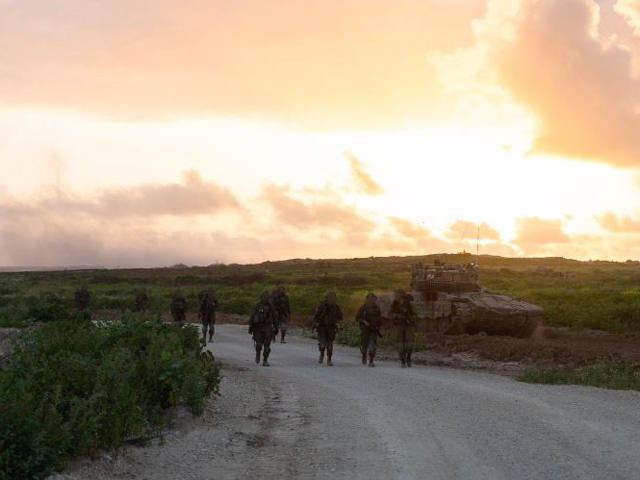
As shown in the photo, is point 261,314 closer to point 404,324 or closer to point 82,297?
point 404,324

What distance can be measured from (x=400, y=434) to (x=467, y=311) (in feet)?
63.2

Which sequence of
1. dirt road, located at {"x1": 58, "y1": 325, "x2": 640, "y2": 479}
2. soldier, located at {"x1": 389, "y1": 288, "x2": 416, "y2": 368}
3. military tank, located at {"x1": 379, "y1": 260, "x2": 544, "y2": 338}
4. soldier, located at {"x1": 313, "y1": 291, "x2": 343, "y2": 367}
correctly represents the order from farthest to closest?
military tank, located at {"x1": 379, "y1": 260, "x2": 544, "y2": 338} → soldier, located at {"x1": 313, "y1": 291, "x2": 343, "y2": 367} → soldier, located at {"x1": 389, "y1": 288, "x2": 416, "y2": 368} → dirt road, located at {"x1": 58, "y1": 325, "x2": 640, "y2": 479}

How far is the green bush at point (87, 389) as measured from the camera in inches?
317

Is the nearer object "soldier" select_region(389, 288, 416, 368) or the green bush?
the green bush

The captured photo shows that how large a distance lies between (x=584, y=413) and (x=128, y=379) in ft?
24.8

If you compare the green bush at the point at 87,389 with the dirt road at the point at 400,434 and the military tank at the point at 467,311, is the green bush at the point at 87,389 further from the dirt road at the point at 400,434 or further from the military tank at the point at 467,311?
the military tank at the point at 467,311

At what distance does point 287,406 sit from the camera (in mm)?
14617

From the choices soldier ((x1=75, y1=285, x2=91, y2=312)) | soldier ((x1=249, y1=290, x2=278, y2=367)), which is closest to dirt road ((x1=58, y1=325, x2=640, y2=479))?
soldier ((x1=249, y1=290, x2=278, y2=367))

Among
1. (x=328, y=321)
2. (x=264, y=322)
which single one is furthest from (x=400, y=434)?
(x=328, y=321)

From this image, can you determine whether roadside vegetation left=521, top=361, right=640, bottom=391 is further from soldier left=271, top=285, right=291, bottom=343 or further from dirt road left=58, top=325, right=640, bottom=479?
soldier left=271, top=285, right=291, bottom=343

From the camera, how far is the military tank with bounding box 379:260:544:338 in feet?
99.4

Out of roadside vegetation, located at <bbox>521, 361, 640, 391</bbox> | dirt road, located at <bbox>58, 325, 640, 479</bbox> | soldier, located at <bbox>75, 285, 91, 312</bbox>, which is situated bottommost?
dirt road, located at <bbox>58, 325, 640, 479</bbox>

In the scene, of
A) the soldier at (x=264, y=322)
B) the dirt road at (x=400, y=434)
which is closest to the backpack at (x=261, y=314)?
the soldier at (x=264, y=322)

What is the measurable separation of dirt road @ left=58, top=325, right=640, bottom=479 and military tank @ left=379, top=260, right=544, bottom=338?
1190 centimetres
